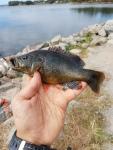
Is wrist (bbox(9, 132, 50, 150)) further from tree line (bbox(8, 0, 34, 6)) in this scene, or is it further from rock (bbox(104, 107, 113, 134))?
tree line (bbox(8, 0, 34, 6))

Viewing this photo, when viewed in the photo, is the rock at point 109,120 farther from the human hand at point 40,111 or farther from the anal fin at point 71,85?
the anal fin at point 71,85

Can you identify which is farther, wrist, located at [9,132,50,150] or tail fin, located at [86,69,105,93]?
wrist, located at [9,132,50,150]

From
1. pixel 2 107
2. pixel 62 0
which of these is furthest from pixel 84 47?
pixel 62 0

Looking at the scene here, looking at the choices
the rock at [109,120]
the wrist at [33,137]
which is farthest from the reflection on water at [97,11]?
the wrist at [33,137]

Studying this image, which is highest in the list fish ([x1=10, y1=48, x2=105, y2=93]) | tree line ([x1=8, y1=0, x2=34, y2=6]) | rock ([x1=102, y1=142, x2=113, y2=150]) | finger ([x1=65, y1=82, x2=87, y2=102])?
→ fish ([x1=10, y1=48, x2=105, y2=93])

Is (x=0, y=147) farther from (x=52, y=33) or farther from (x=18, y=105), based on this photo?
(x=52, y=33)

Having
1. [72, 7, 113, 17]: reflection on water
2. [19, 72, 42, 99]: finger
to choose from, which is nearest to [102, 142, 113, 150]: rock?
[19, 72, 42, 99]: finger

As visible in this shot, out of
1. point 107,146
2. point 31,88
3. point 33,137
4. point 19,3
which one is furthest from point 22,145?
point 19,3
